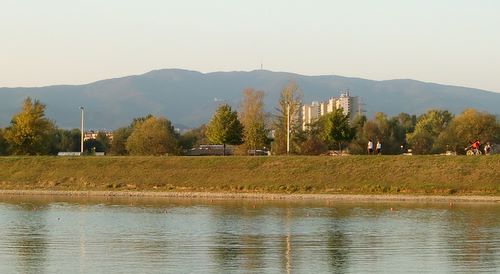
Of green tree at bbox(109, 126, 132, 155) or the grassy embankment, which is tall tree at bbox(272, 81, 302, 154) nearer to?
green tree at bbox(109, 126, 132, 155)

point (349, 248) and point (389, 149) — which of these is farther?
point (389, 149)

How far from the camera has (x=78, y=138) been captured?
138375 millimetres

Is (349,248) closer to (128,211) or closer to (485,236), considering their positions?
(485,236)

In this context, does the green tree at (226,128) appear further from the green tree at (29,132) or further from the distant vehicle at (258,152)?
the green tree at (29,132)

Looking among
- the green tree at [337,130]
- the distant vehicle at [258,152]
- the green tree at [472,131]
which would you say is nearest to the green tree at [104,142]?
the distant vehicle at [258,152]

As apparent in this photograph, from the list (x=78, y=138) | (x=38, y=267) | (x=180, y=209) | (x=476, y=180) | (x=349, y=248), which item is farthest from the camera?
(x=78, y=138)

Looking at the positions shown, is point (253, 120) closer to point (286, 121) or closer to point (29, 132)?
point (286, 121)

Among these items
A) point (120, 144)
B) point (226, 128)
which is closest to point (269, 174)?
→ point (226, 128)

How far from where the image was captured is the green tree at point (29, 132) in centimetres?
8400

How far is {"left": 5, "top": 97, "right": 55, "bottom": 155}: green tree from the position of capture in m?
84.0

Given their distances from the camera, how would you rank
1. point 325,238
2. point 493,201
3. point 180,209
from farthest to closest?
point 493,201 < point 180,209 < point 325,238

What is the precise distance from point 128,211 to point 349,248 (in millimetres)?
18537

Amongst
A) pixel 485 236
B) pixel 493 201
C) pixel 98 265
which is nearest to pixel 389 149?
pixel 493 201

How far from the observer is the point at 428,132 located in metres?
130
